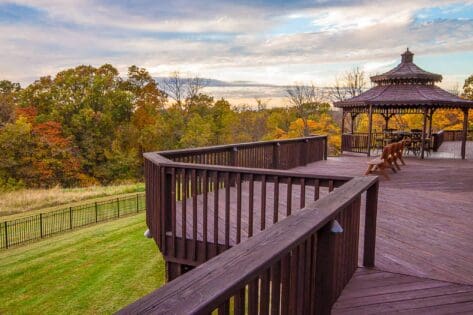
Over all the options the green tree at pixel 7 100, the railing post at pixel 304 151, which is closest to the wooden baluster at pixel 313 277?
the railing post at pixel 304 151

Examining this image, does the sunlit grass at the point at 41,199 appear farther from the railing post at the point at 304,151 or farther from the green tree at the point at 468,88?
the green tree at the point at 468,88

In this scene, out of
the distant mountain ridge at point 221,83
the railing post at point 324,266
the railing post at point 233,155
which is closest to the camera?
the railing post at point 324,266

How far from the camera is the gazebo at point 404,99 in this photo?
14.8 metres

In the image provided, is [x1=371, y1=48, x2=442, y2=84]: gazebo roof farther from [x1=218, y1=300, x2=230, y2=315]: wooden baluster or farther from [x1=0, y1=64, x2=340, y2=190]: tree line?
[x1=218, y1=300, x2=230, y2=315]: wooden baluster

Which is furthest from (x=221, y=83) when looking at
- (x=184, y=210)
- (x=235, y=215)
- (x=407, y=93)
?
(x=184, y=210)

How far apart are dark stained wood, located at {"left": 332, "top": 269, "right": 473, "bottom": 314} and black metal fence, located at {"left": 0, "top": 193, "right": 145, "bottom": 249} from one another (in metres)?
14.4

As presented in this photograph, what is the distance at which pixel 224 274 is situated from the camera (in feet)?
4.14

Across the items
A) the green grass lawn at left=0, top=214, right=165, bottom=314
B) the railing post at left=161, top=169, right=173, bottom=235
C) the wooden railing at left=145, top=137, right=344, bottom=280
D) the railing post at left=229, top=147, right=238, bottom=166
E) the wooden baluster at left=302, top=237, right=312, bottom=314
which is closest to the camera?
the wooden baluster at left=302, top=237, right=312, bottom=314

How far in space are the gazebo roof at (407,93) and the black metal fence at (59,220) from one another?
40.5 feet

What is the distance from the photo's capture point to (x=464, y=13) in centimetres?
2039

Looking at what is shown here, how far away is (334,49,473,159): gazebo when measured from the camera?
14844 millimetres

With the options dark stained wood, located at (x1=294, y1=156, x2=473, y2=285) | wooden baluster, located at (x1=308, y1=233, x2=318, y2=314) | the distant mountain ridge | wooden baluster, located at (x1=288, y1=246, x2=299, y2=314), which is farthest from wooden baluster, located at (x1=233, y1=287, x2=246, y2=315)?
the distant mountain ridge

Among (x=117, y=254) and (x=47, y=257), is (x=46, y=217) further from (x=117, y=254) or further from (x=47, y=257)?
(x=117, y=254)

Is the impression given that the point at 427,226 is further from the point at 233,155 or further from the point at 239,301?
the point at 239,301
